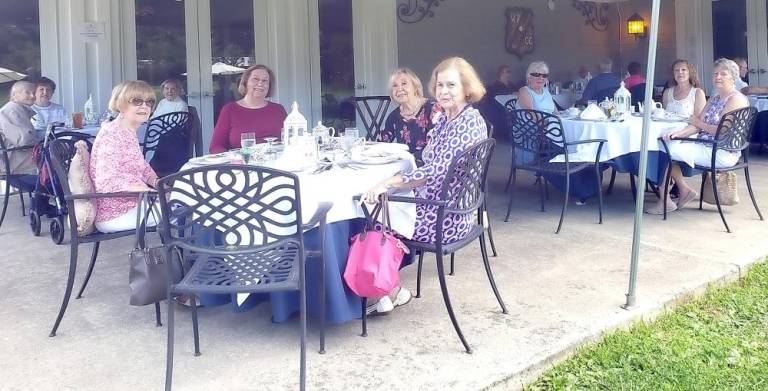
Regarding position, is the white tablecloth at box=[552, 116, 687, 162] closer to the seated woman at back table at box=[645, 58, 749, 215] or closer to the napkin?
the seated woman at back table at box=[645, 58, 749, 215]

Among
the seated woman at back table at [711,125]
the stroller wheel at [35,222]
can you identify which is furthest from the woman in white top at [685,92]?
the stroller wheel at [35,222]

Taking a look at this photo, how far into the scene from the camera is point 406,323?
270 cm

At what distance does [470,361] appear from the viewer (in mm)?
2322

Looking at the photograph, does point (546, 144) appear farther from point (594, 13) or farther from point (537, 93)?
point (594, 13)

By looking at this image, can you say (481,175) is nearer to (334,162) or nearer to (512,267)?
(334,162)

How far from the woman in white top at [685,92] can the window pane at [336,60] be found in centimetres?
350

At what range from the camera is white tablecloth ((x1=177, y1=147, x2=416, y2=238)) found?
2488 millimetres

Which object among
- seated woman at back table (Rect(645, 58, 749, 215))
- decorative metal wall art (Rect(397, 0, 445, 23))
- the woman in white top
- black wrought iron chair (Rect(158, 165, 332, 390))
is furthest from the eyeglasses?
decorative metal wall art (Rect(397, 0, 445, 23))

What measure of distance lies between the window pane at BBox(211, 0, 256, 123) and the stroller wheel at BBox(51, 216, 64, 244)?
2.80 meters

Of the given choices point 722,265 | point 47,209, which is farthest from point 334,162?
point 47,209

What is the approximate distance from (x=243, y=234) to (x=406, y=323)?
767 millimetres

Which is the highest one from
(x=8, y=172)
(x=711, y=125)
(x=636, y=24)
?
(x=636, y=24)

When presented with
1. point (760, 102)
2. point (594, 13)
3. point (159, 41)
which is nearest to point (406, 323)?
point (159, 41)

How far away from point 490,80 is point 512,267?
7.15 meters
